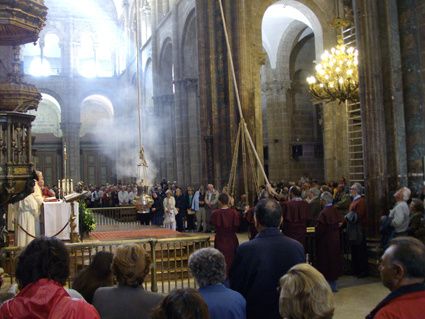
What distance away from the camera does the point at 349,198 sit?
412 inches

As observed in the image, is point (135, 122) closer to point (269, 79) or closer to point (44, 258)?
point (269, 79)

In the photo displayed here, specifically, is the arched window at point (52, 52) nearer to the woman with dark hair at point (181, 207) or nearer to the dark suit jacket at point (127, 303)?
the woman with dark hair at point (181, 207)

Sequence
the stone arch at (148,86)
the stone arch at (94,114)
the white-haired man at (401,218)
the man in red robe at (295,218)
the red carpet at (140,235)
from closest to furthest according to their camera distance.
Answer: the white-haired man at (401,218) < the man in red robe at (295,218) < the red carpet at (140,235) < the stone arch at (148,86) < the stone arch at (94,114)

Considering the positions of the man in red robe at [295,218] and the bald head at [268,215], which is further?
the man in red robe at [295,218]

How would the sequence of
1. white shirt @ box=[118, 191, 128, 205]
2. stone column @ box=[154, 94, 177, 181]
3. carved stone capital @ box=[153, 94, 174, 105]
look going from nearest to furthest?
white shirt @ box=[118, 191, 128, 205], stone column @ box=[154, 94, 177, 181], carved stone capital @ box=[153, 94, 174, 105]

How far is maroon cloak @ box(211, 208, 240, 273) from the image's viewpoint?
7.75m

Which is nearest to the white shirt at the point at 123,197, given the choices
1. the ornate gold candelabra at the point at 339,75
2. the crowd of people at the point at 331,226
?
the ornate gold candelabra at the point at 339,75

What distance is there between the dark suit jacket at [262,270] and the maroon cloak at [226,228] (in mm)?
3866

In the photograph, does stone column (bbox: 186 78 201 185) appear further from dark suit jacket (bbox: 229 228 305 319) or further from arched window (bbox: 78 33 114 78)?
dark suit jacket (bbox: 229 228 305 319)

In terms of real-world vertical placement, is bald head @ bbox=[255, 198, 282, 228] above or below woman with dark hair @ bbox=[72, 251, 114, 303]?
above

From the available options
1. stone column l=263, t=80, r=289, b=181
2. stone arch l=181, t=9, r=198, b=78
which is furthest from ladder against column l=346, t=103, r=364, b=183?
stone arch l=181, t=9, r=198, b=78

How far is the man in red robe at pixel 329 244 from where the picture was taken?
7859mm

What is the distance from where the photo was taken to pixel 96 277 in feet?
11.4

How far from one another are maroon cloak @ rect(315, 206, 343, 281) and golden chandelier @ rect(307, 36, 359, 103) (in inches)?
217
